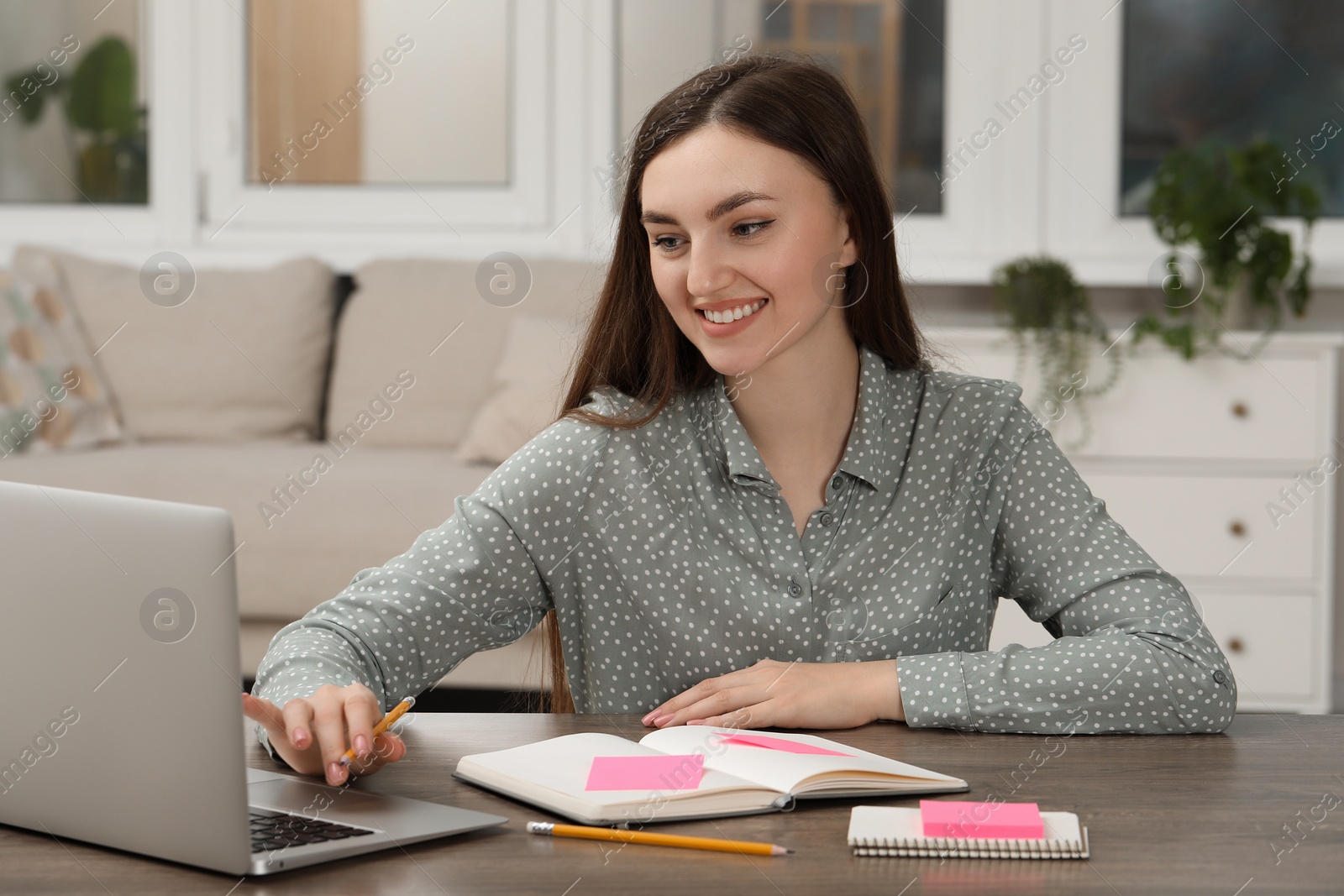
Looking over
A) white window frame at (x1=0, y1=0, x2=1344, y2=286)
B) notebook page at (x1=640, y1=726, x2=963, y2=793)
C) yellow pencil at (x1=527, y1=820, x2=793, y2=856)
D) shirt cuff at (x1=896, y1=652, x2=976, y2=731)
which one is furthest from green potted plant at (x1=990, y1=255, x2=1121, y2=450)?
yellow pencil at (x1=527, y1=820, x2=793, y2=856)

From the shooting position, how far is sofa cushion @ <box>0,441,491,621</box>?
8.78 feet

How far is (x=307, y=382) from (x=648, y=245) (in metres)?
2.11

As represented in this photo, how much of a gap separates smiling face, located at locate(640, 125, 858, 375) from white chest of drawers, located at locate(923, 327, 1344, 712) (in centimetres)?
162

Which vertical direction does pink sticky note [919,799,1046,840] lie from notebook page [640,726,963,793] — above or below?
above

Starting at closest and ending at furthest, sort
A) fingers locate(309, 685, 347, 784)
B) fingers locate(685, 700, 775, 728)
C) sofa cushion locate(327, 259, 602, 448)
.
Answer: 1. fingers locate(309, 685, 347, 784)
2. fingers locate(685, 700, 775, 728)
3. sofa cushion locate(327, 259, 602, 448)

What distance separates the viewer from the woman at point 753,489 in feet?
4.21

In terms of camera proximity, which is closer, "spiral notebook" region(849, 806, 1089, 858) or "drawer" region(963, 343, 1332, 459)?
"spiral notebook" region(849, 806, 1089, 858)

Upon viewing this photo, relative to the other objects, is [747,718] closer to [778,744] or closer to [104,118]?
[778,744]

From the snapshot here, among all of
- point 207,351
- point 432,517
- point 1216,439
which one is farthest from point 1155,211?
point 207,351

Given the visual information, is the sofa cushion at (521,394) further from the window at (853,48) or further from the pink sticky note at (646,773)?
the pink sticky note at (646,773)

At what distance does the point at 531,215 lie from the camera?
3.65 metres

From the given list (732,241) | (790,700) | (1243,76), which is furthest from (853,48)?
(790,700)

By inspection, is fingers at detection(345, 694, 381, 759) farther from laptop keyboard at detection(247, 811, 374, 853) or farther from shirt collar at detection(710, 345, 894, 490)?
shirt collar at detection(710, 345, 894, 490)

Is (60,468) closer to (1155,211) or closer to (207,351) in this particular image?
(207,351)
